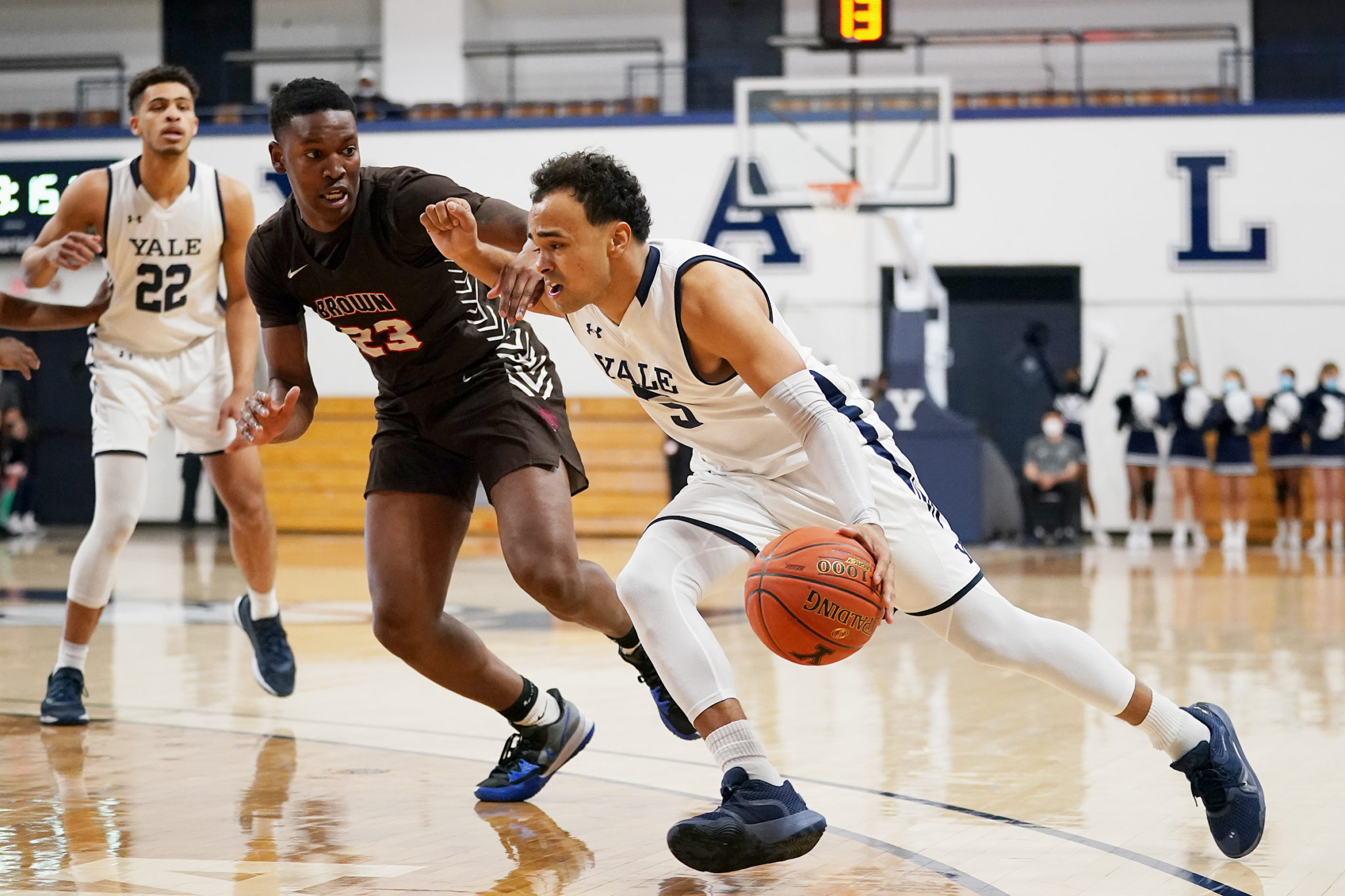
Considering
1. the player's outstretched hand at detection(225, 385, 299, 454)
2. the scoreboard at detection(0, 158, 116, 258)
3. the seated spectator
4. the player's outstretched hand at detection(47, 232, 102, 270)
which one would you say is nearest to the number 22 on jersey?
the player's outstretched hand at detection(225, 385, 299, 454)

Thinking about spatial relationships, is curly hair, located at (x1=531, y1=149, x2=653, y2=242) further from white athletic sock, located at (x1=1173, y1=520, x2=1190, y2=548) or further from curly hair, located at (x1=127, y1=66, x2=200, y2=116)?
white athletic sock, located at (x1=1173, y1=520, x2=1190, y2=548)

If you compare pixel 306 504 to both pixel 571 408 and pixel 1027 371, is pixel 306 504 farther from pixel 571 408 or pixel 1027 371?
pixel 1027 371

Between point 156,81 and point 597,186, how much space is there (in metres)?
2.51

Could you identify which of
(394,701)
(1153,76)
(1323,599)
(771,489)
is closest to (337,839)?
(771,489)

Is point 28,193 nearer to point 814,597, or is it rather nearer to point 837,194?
point 837,194

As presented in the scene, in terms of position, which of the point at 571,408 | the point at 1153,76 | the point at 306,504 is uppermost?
the point at 1153,76

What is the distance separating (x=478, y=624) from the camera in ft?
→ 26.7

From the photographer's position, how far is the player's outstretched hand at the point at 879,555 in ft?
9.97

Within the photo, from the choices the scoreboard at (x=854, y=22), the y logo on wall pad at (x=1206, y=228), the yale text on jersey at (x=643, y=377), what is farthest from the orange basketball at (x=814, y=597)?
the y logo on wall pad at (x=1206, y=228)

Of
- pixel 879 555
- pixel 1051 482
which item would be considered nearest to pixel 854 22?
pixel 1051 482

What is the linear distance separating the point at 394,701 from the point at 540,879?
2606 mm

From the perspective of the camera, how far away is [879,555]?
9.98 feet

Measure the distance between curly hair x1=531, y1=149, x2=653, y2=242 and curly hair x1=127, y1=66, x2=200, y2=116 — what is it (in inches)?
89.2

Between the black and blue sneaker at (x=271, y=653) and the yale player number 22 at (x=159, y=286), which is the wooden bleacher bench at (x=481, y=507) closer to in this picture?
the black and blue sneaker at (x=271, y=653)
